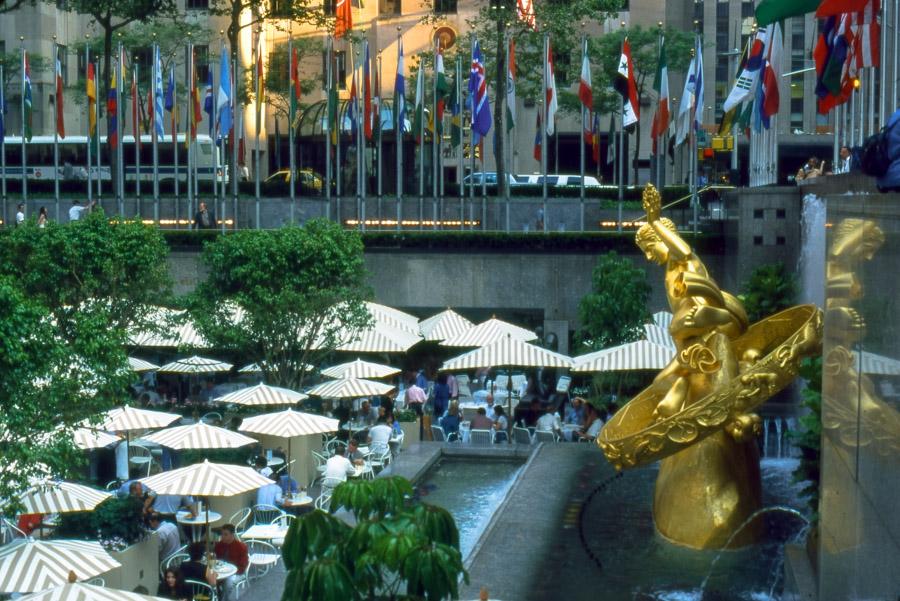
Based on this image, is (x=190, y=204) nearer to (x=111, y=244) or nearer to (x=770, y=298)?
(x=111, y=244)

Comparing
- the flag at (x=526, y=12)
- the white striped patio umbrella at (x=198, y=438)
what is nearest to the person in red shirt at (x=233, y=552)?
the white striped patio umbrella at (x=198, y=438)

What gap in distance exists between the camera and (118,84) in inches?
1265

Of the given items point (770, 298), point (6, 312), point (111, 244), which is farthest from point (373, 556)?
point (111, 244)

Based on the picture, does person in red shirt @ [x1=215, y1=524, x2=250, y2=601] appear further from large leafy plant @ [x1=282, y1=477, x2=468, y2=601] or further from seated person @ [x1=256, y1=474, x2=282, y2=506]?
large leafy plant @ [x1=282, y1=477, x2=468, y2=601]

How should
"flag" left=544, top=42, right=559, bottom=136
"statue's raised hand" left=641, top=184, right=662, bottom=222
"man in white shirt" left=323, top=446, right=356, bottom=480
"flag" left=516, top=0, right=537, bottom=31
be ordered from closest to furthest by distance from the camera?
"statue's raised hand" left=641, top=184, right=662, bottom=222
"man in white shirt" left=323, top=446, right=356, bottom=480
"flag" left=544, top=42, right=559, bottom=136
"flag" left=516, top=0, right=537, bottom=31

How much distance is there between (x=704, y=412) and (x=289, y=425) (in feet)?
21.4

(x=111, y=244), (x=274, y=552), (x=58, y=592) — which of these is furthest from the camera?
(x=111, y=244)

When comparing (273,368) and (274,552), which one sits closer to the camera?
(274,552)

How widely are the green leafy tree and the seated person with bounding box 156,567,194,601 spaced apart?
28.6 ft

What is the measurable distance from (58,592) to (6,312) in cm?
265

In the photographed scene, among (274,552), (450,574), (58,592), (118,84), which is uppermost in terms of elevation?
(118,84)

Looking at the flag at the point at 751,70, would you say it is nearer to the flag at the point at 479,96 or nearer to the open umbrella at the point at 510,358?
the flag at the point at 479,96

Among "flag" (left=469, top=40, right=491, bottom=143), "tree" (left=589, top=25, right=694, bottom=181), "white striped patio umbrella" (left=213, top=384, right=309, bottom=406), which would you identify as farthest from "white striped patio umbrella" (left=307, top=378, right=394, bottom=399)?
"tree" (left=589, top=25, right=694, bottom=181)

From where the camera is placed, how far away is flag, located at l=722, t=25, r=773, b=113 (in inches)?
956
